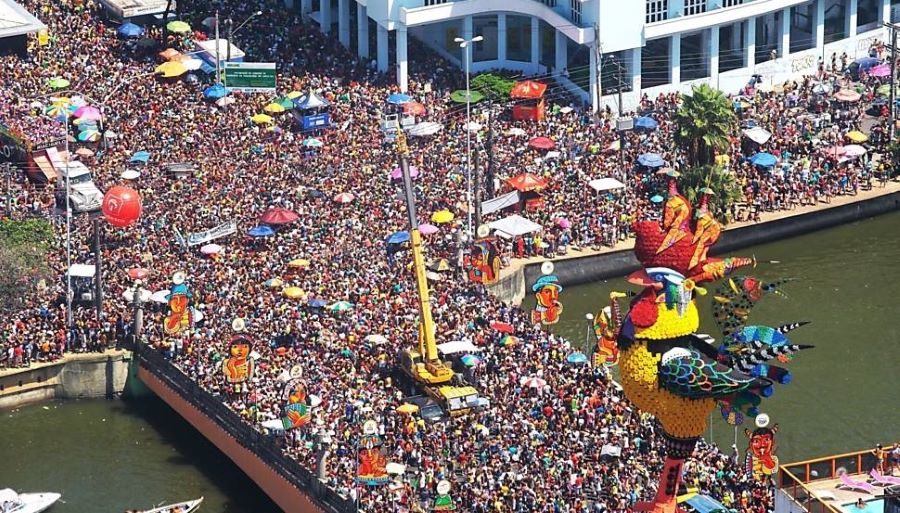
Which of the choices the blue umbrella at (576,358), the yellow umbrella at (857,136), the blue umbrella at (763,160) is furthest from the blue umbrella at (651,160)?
the blue umbrella at (576,358)

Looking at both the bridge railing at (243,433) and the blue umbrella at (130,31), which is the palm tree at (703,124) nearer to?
the bridge railing at (243,433)

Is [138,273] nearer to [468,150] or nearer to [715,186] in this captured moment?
[468,150]

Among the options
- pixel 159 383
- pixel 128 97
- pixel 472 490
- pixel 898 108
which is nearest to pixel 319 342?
pixel 159 383

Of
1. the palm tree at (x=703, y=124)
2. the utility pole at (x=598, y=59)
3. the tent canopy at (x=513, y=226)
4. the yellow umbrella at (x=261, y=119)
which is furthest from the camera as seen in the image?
the utility pole at (x=598, y=59)

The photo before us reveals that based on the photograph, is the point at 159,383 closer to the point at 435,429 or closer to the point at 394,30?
the point at 435,429

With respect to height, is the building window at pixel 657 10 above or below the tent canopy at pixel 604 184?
above

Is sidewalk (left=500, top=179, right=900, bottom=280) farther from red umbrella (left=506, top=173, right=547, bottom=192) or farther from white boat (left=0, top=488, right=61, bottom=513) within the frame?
white boat (left=0, top=488, right=61, bottom=513)

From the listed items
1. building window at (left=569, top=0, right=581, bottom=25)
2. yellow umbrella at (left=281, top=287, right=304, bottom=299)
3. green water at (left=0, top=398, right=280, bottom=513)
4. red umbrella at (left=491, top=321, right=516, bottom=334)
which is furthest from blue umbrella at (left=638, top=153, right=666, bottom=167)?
green water at (left=0, top=398, right=280, bottom=513)
